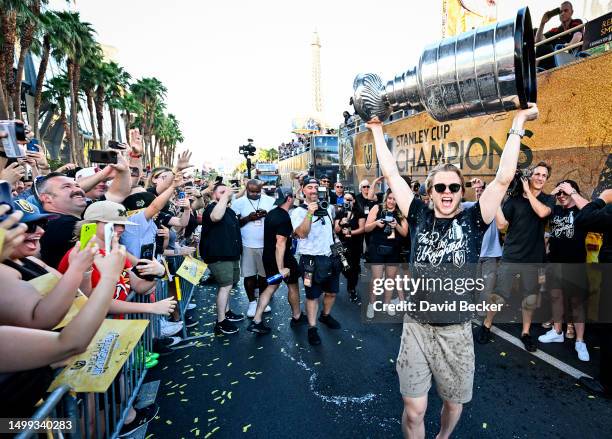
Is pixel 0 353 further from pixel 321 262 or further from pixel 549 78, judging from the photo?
pixel 549 78

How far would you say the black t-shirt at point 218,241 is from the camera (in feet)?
15.3

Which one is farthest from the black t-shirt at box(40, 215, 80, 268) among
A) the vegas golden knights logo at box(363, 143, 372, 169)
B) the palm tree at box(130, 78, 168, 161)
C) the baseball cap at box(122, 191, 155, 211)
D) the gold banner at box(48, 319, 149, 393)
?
the palm tree at box(130, 78, 168, 161)

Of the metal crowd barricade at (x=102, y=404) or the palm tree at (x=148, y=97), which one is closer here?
→ the metal crowd barricade at (x=102, y=404)

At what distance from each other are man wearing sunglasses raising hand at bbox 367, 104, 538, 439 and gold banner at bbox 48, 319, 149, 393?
1907 mm

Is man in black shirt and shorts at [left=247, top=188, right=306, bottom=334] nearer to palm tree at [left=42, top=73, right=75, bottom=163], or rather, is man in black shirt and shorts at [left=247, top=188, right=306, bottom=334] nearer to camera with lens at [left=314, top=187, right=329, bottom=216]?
camera with lens at [left=314, top=187, right=329, bottom=216]

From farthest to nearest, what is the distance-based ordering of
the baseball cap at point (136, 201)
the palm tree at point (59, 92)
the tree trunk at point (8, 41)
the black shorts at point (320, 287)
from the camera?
the palm tree at point (59, 92) → the tree trunk at point (8, 41) → the black shorts at point (320, 287) → the baseball cap at point (136, 201)

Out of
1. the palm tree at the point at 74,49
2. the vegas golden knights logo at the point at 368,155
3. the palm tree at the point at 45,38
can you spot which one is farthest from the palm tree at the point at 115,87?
the vegas golden knights logo at the point at 368,155

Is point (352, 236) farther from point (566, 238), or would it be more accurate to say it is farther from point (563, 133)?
point (563, 133)

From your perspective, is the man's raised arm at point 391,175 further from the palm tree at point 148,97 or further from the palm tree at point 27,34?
the palm tree at point 148,97

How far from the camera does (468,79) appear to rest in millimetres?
2182

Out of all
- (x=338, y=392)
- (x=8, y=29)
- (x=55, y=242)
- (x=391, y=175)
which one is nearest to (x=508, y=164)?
(x=391, y=175)

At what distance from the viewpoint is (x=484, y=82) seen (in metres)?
2.12

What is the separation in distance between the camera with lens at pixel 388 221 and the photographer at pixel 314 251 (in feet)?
3.18

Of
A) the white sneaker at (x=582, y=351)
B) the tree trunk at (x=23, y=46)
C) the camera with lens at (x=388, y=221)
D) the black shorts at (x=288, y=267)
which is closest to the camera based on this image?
the white sneaker at (x=582, y=351)
